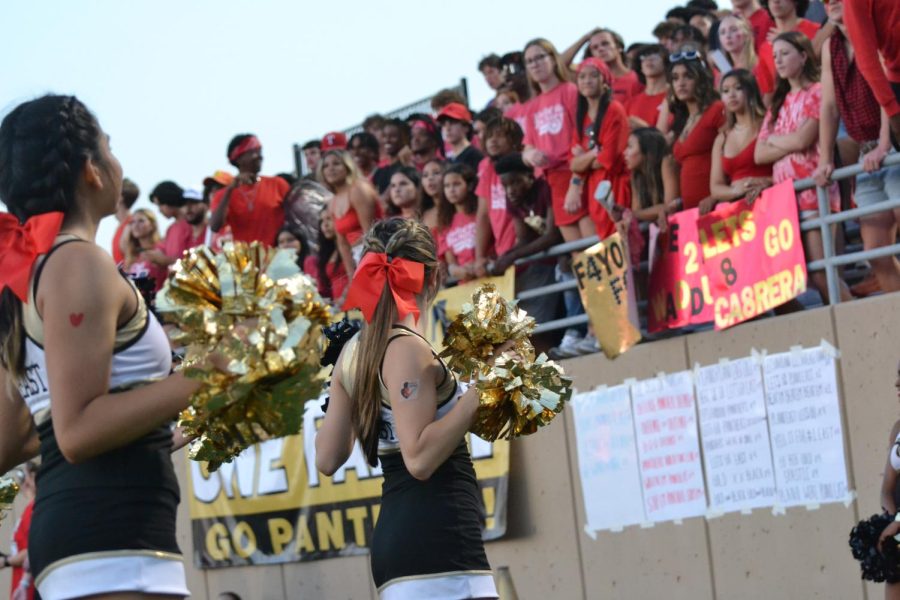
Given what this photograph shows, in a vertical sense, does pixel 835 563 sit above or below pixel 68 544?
below

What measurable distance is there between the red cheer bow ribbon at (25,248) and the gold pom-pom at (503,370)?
1.48 metres

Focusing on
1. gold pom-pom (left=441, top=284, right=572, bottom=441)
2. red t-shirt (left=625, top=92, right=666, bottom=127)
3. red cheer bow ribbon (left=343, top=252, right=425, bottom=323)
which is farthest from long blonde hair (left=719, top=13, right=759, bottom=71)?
red cheer bow ribbon (left=343, top=252, right=425, bottom=323)

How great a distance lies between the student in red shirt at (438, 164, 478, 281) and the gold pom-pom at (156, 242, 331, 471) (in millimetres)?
7110

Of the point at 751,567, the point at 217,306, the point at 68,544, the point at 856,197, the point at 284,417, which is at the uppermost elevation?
the point at 856,197

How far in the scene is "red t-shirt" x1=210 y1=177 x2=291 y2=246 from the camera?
12.4m

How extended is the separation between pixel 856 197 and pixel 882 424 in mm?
1258

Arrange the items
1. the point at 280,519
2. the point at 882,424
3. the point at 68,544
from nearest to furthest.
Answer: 1. the point at 68,544
2. the point at 882,424
3. the point at 280,519

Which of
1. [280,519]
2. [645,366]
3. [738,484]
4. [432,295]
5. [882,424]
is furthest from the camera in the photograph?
[280,519]

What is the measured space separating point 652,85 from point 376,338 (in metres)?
6.56

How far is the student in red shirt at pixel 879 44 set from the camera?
7.26 meters

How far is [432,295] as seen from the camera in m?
4.39

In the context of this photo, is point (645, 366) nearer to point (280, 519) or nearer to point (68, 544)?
point (280, 519)

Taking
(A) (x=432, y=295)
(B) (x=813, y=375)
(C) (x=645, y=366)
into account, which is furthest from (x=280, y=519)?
(A) (x=432, y=295)

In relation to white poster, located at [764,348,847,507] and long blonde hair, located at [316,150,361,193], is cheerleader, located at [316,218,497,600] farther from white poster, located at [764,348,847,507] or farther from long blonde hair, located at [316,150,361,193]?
long blonde hair, located at [316,150,361,193]
